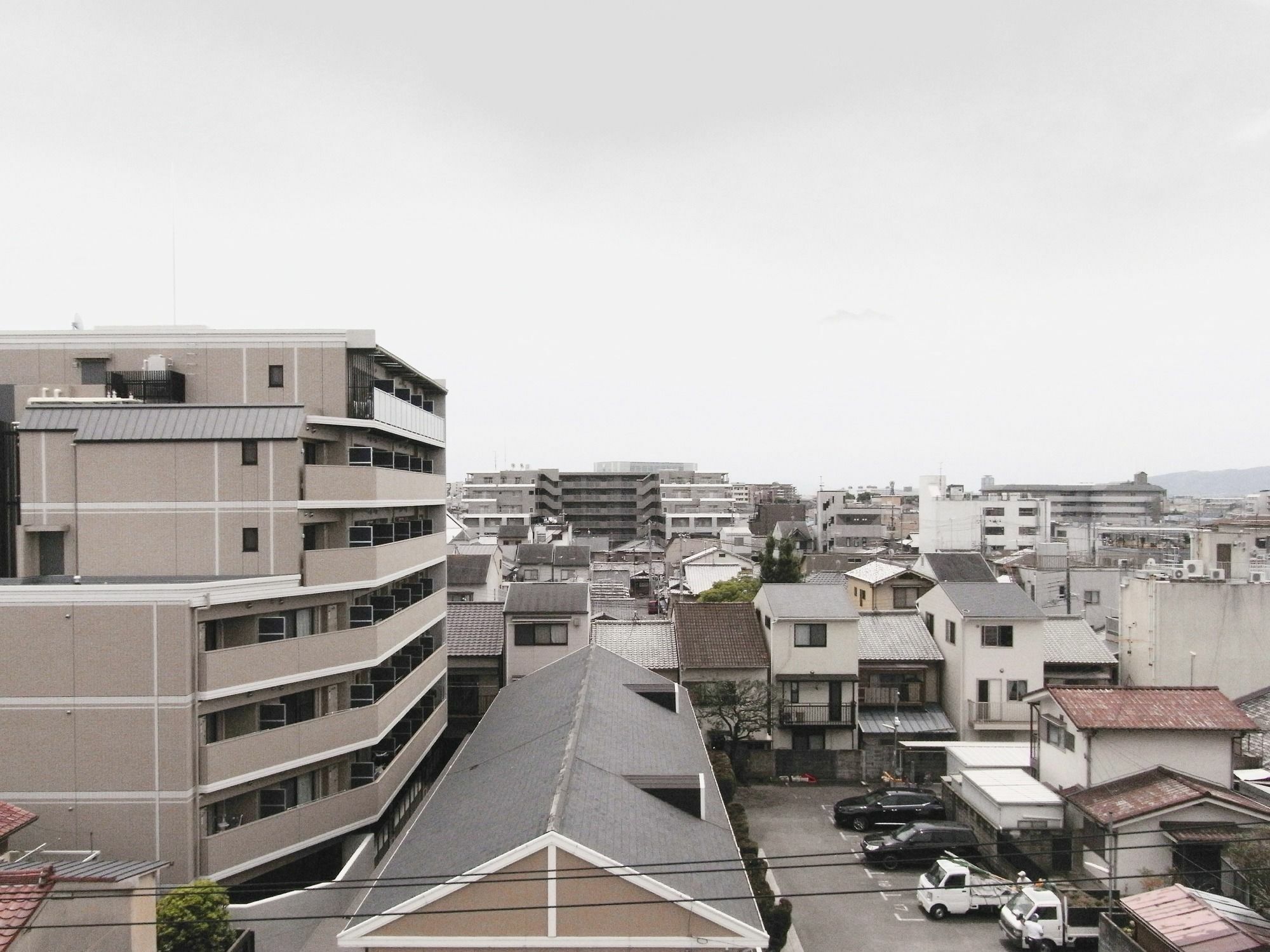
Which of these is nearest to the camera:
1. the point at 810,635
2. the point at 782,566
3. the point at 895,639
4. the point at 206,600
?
the point at 206,600

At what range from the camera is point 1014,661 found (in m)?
26.1

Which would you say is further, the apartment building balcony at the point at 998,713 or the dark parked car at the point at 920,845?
the apartment building balcony at the point at 998,713

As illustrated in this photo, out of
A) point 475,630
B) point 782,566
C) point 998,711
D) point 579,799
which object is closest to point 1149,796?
point 998,711

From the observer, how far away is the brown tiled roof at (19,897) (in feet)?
30.7

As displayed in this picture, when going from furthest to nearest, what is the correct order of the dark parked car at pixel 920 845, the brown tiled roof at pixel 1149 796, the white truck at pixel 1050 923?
1. the dark parked car at pixel 920 845
2. the brown tiled roof at pixel 1149 796
3. the white truck at pixel 1050 923

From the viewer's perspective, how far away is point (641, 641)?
2766 centimetres

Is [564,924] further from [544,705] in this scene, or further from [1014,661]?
[1014,661]

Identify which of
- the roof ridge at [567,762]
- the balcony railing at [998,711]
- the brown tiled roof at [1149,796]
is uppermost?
the roof ridge at [567,762]

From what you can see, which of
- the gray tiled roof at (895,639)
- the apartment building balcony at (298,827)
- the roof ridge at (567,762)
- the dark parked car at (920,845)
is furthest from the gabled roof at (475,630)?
the dark parked car at (920,845)

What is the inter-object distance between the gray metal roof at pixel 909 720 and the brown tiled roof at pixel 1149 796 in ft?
26.7

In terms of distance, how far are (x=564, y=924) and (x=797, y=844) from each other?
36.1 ft

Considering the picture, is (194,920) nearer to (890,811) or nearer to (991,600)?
(890,811)

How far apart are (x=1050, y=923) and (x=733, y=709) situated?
10.7m

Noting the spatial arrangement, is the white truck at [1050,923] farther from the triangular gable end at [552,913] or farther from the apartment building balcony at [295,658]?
the apartment building balcony at [295,658]
